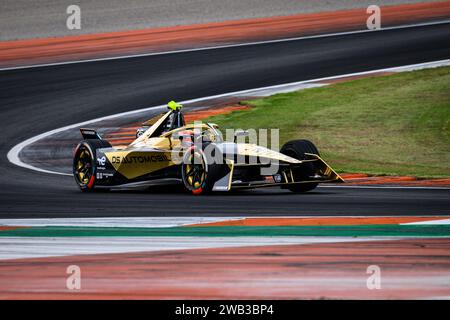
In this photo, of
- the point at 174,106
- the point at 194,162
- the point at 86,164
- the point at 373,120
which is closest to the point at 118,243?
the point at 194,162

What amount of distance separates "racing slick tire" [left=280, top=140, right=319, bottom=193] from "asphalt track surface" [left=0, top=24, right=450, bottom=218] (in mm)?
207

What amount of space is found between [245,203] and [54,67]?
1841cm

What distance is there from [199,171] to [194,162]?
16 centimetres

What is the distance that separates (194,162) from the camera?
14.1 meters

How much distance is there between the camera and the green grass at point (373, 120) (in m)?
18.3

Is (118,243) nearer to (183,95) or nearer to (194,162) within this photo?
(194,162)

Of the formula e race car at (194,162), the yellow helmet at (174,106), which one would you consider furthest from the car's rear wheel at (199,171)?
the yellow helmet at (174,106)

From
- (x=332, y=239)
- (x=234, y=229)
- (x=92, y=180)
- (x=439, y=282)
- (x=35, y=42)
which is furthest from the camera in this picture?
(x=35, y=42)

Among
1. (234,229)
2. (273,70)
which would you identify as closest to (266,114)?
(273,70)

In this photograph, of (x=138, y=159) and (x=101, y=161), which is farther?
(x=101, y=161)

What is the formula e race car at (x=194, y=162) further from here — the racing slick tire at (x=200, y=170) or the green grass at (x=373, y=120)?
the green grass at (x=373, y=120)

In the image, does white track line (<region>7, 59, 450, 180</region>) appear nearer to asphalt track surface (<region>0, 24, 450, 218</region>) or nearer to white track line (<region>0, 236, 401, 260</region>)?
asphalt track surface (<region>0, 24, 450, 218</region>)
